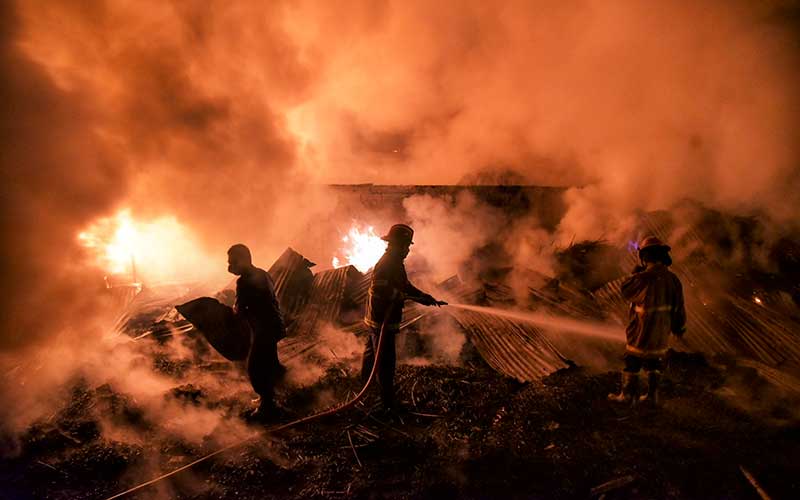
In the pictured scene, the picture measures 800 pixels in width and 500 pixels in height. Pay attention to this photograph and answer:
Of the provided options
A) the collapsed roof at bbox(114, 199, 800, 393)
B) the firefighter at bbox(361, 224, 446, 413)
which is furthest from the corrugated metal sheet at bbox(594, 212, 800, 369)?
the firefighter at bbox(361, 224, 446, 413)

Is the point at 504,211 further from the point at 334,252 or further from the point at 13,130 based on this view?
the point at 13,130

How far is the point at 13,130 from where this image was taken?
5090mm

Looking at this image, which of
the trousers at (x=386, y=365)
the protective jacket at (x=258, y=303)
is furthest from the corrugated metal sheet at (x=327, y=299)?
the trousers at (x=386, y=365)

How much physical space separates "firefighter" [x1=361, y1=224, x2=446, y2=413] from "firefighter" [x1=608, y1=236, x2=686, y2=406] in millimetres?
2543

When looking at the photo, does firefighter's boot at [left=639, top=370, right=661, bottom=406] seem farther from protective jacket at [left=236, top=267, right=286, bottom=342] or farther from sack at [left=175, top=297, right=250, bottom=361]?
sack at [left=175, top=297, right=250, bottom=361]

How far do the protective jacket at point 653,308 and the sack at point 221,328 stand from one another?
5294 millimetres

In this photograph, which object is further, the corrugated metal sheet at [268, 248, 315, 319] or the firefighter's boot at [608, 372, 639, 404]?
the corrugated metal sheet at [268, 248, 315, 319]

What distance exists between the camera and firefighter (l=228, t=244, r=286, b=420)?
4.00 metres

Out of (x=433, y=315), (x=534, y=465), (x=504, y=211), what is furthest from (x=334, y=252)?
(x=534, y=465)

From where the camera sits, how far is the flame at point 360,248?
12.4m

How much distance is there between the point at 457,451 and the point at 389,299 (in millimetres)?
1773

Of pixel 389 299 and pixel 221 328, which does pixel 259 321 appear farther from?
pixel 389 299

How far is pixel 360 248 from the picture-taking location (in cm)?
1272

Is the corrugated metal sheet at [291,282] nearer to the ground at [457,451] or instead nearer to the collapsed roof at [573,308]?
the collapsed roof at [573,308]
